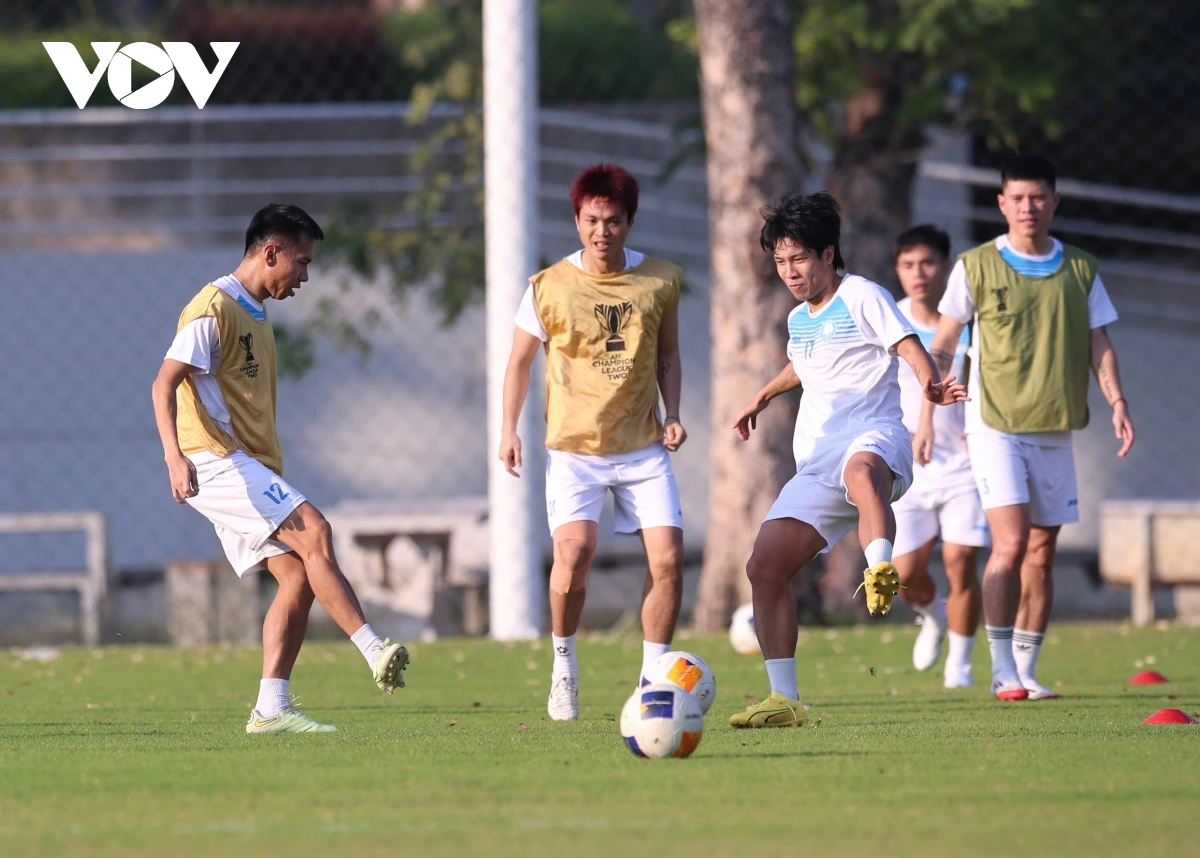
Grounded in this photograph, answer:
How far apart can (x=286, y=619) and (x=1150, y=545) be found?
7.84 m

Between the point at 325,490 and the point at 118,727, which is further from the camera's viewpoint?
the point at 325,490

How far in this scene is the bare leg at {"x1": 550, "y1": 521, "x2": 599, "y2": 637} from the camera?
24.1ft

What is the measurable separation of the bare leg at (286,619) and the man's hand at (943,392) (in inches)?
95.2

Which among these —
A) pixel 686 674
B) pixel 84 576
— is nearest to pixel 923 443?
pixel 686 674

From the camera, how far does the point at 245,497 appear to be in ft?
22.1

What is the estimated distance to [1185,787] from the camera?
510 cm

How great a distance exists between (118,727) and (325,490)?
27.3ft

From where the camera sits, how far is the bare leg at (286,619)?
22.5 ft

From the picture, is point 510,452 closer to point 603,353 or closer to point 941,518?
point 603,353

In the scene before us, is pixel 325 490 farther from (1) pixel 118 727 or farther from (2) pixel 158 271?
(1) pixel 118 727

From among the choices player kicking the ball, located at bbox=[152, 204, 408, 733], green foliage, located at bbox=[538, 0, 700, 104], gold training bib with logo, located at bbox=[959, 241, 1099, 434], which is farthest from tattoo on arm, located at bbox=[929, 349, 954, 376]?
green foliage, located at bbox=[538, 0, 700, 104]

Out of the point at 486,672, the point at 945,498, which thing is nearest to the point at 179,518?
the point at 486,672

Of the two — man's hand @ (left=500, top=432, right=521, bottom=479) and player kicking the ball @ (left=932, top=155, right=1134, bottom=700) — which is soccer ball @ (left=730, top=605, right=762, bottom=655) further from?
man's hand @ (left=500, top=432, right=521, bottom=479)

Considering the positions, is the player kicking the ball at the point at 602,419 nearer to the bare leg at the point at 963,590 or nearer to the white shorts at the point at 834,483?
the white shorts at the point at 834,483
